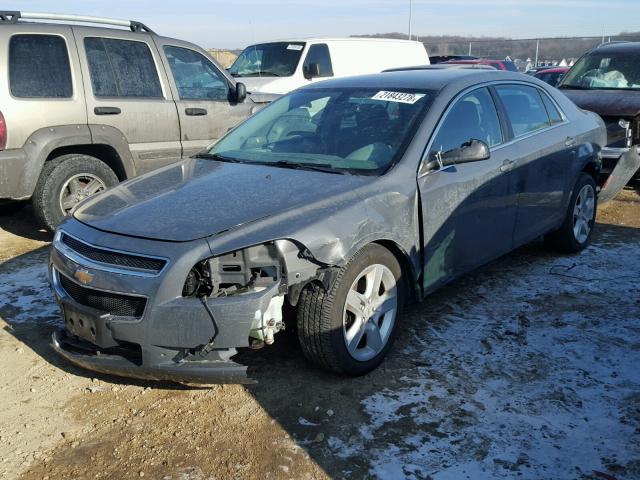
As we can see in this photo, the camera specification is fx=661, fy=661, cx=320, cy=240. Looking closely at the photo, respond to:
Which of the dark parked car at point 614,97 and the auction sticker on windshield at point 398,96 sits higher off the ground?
the auction sticker on windshield at point 398,96

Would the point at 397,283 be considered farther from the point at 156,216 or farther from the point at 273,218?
the point at 156,216

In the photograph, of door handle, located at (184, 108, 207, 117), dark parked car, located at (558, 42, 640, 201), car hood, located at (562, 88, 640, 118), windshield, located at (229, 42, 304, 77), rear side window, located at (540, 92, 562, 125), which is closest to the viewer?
rear side window, located at (540, 92, 562, 125)

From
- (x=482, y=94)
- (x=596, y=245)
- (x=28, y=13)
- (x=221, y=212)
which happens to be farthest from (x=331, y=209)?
(x=28, y=13)

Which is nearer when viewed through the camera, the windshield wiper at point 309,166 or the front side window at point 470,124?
the windshield wiper at point 309,166

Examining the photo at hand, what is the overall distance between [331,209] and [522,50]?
94.3 feet

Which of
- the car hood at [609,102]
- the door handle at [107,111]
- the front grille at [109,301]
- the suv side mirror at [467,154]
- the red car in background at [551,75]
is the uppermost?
the door handle at [107,111]

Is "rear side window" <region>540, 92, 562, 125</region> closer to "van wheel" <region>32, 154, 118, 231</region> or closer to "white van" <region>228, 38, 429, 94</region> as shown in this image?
"van wheel" <region>32, 154, 118, 231</region>

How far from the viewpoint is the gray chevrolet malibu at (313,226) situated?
3.20 m

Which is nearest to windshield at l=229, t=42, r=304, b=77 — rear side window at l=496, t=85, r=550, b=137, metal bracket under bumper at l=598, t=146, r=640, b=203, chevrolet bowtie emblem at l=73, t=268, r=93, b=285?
metal bracket under bumper at l=598, t=146, r=640, b=203

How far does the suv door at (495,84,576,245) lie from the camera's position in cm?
491

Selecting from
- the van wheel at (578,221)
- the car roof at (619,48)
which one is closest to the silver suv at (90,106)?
the van wheel at (578,221)

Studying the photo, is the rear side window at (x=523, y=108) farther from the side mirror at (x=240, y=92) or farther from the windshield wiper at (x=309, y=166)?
the side mirror at (x=240, y=92)

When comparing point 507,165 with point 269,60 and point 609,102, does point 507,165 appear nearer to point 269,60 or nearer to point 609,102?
point 609,102

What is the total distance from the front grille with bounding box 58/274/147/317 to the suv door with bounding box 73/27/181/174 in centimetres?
332
